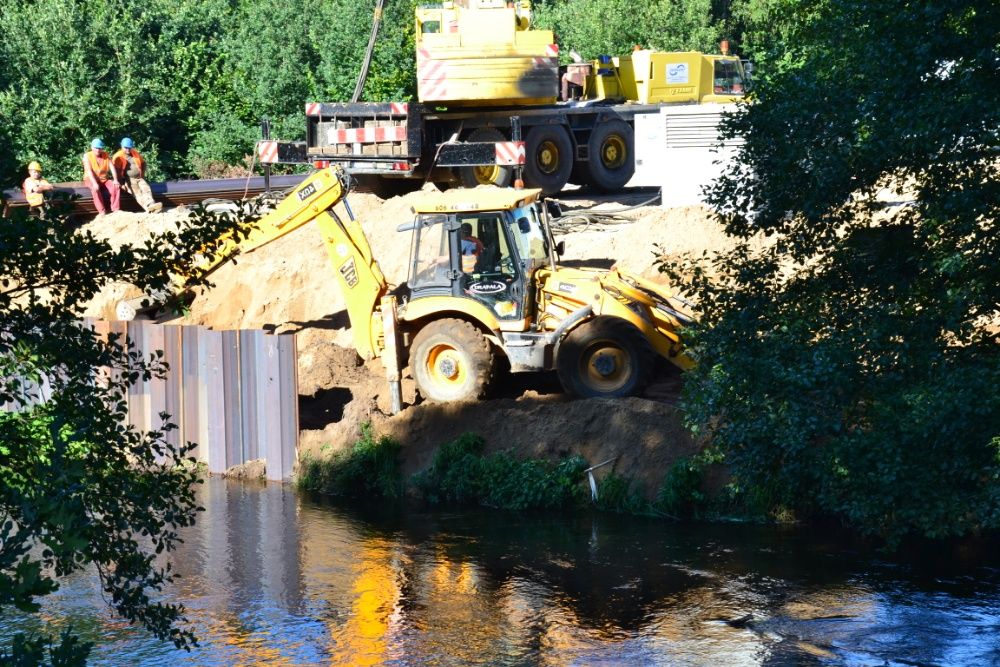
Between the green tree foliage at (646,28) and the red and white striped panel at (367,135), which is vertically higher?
the green tree foliage at (646,28)

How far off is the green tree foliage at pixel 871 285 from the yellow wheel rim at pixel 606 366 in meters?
4.43

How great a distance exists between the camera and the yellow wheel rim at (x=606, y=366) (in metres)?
16.3

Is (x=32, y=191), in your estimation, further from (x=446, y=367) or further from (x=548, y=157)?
(x=446, y=367)

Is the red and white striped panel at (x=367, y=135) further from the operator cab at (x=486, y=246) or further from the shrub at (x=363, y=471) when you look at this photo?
the shrub at (x=363, y=471)

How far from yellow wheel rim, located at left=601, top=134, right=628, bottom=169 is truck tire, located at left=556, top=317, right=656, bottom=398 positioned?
11.0 metres

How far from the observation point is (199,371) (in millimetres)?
17656

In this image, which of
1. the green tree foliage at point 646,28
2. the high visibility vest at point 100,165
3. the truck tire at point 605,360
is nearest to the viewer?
the truck tire at point 605,360

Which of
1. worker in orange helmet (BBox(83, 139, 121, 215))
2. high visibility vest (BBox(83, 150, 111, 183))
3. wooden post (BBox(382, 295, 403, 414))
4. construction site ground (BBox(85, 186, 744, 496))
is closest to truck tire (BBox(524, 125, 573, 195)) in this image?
construction site ground (BBox(85, 186, 744, 496))

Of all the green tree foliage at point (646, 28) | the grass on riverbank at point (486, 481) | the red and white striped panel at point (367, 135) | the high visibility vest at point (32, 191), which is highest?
the green tree foliage at point (646, 28)

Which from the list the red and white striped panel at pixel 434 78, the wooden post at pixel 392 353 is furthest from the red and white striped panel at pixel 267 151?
the red and white striped panel at pixel 434 78

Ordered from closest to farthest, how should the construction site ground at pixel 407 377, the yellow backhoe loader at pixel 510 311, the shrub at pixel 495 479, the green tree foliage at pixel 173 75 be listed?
the shrub at pixel 495 479 < the construction site ground at pixel 407 377 < the yellow backhoe loader at pixel 510 311 < the green tree foliage at pixel 173 75

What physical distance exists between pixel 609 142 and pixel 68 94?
13145mm

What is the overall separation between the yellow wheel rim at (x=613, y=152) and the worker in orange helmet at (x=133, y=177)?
28.5 ft

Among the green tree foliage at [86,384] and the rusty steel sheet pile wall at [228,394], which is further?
the rusty steel sheet pile wall at [228,394]
